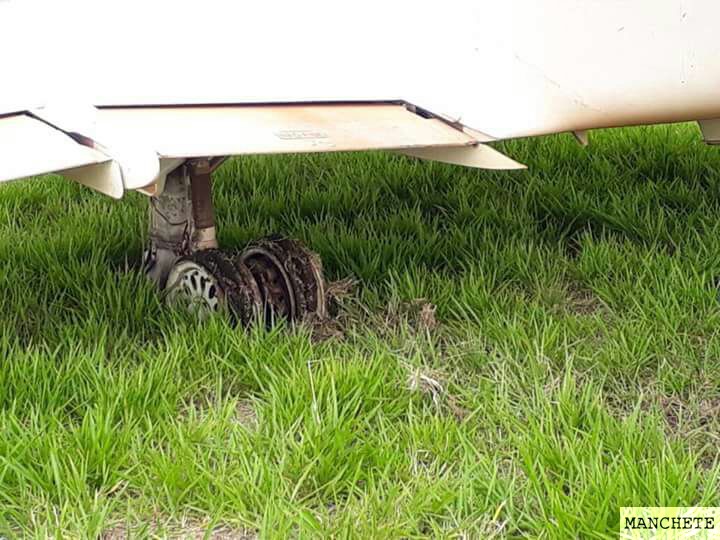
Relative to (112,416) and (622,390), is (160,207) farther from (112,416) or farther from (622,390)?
(622,390)

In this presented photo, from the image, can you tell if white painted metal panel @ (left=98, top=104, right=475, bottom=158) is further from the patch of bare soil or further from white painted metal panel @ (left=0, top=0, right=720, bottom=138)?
the patch of bare soil

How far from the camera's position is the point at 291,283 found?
8.59 feet

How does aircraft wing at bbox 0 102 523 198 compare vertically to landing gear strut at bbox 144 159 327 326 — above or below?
above

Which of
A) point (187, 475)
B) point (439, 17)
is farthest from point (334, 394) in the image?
point (439, 17)

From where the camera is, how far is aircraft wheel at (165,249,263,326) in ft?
8.30

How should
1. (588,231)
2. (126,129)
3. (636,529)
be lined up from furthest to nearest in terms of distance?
(588,231) < (126,129) < (636,529)

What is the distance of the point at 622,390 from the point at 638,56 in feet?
2.46

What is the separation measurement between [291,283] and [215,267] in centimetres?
20

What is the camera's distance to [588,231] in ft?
11.2

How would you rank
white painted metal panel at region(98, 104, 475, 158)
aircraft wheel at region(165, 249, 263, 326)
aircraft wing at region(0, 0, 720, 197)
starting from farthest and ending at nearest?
aircraft wheel at region(165, 249, 263, 326) → aircraft wing at region(0, 0, 720, 197) → white painted metal panel at region(98, 104, 475, 158)

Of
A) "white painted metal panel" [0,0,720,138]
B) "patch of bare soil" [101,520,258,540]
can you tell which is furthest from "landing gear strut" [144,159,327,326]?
"patch of bare soil" [101,520,258,540]

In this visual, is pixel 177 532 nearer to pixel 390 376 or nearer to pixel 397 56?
pixel 390 376

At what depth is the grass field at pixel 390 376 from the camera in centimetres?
175

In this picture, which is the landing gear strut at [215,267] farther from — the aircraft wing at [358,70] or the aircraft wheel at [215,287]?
the aircraft wing at [358,70]
